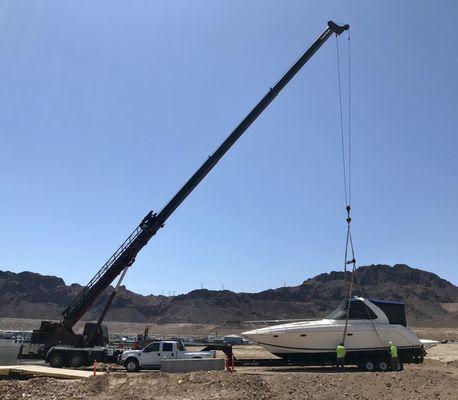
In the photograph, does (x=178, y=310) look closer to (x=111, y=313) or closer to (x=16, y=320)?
(x=111, y=313)

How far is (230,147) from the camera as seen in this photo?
1271 inches

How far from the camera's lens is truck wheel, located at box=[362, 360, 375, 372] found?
2323cm

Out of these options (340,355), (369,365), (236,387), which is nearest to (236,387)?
(236,387)

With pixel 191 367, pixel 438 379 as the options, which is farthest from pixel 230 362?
pixel 438 379

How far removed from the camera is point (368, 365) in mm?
23344

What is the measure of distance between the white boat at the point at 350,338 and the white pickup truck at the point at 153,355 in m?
3.41

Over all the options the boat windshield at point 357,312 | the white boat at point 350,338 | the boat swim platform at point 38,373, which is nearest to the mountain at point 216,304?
the boat windshield at point 357,312

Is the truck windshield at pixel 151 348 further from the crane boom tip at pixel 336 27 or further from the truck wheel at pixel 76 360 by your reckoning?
the crane boom tip at pixel 336 27

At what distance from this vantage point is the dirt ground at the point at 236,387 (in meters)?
16.1

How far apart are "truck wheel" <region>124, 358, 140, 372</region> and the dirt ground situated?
6135 millimetres

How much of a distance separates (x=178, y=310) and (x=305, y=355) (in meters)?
159

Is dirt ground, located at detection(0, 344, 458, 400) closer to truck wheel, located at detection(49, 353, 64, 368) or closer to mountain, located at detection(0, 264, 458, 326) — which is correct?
truck wheel, located at detection(49, 353, 64, 368)

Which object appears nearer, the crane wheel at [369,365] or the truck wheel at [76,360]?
the crane wheel at [369,365]

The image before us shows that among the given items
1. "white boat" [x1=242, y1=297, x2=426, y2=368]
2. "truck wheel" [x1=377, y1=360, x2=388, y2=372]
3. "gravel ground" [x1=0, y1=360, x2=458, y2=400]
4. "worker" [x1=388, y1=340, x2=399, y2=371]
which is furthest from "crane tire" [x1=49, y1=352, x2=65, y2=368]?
"worker" [x1=388, y1=340, x2=399, y2=371]
